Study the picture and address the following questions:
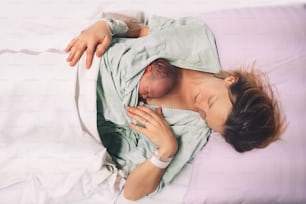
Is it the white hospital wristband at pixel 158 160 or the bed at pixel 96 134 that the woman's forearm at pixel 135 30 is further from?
the white hospital wristband at pixel 158 160

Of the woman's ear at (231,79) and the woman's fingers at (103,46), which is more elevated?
the woman's fingers at (103,46)

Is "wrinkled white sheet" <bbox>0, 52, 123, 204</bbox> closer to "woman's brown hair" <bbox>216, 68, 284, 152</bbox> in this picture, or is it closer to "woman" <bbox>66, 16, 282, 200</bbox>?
"woman" <bbox>66, 16, 282, 200</bbox>

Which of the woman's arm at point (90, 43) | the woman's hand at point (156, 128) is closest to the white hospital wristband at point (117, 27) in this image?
the woman's arm at point (90, 43)

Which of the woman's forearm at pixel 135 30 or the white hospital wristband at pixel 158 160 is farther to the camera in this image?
the woman's forearm at pixel 135 30

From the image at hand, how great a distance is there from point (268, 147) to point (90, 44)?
0.35 meters

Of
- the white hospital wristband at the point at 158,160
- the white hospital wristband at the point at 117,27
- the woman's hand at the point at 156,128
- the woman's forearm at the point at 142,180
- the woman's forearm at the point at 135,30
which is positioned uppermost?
the white hospital wristband at the point at 117,27

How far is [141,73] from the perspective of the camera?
3.00ft

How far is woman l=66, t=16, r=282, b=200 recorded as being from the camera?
87 cm

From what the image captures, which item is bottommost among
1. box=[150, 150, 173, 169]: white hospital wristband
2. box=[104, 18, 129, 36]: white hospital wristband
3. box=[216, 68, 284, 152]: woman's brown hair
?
box=[150, 150, 173, 169]: white hospital wristband

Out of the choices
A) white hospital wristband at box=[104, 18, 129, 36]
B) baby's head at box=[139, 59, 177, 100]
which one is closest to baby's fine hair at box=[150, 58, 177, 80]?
baby's head at box=[139, 59, 177, 100]

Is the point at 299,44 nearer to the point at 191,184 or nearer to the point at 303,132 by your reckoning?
the point at 303,132

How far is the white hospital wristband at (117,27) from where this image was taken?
95cm

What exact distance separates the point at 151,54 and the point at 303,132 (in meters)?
0.29

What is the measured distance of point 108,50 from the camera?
0.93 metres
